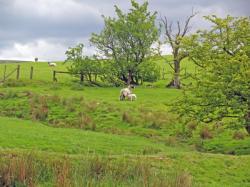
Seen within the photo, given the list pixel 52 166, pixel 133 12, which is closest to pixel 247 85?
pixel 52 166

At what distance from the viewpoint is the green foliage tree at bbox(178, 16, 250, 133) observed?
25.4 m

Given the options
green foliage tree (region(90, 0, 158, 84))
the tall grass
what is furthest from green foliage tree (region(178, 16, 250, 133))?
green foliage tree (region(90, 0, 158, 84))

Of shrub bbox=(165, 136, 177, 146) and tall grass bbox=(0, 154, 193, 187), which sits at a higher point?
tall grass bbox=(0, 154, 193, 187)

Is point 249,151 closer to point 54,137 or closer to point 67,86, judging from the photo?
point 54,137

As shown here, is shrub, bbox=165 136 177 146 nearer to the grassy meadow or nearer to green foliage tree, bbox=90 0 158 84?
the grassy meadow

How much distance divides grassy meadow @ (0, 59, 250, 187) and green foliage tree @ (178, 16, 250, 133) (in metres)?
1.73

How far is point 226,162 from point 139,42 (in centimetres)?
4178

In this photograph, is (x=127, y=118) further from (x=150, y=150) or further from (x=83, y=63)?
(x=83, y=63)

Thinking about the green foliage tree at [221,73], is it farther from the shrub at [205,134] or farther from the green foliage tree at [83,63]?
the green foliage tree at [83,63]

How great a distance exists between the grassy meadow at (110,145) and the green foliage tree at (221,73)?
5.68 feet

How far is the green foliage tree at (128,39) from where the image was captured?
196 ft

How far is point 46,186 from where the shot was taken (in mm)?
13633

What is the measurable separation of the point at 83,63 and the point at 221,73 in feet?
119

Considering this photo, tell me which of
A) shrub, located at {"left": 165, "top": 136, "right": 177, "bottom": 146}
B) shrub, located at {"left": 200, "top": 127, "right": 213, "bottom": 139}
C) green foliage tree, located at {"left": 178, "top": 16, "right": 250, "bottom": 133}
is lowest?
shrub, located at {"left": 165, "top": 136, "right": 177, "bottom": 146}
